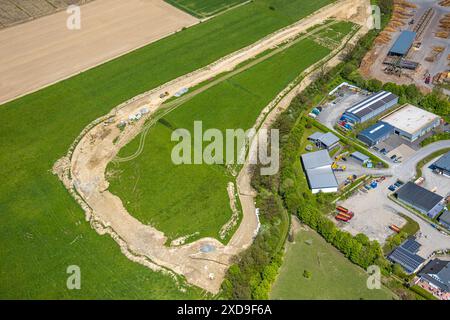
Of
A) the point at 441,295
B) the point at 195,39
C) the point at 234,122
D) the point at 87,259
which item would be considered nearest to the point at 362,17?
the point at 195,39

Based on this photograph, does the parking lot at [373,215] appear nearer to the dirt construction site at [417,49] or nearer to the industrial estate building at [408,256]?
the industrial estate building at [408,256]

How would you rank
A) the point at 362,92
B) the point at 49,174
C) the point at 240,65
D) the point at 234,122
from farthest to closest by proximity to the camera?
the point at 240,65
the point at 362,92
the point at 234,122
the point at 49,174

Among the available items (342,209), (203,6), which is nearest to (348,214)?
(342,209)

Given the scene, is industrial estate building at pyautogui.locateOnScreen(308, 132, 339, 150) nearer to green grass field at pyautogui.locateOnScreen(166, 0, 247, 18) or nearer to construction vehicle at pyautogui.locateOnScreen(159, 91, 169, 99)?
construction vehicle at pyautogui.locateOnScreen(159, 91, 169, 99)

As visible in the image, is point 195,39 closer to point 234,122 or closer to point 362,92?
point 234,122

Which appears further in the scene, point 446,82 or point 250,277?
point 446,82
